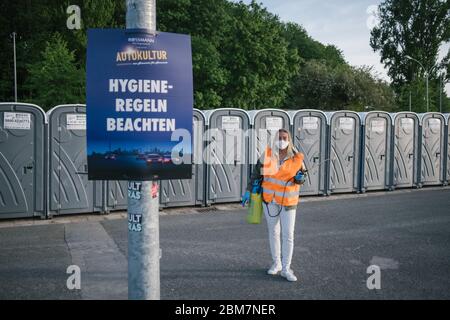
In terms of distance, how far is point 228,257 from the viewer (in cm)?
558

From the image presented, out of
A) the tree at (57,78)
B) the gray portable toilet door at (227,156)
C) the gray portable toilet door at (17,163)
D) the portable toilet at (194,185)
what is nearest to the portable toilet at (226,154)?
the gray portable toilet door at (227,156)

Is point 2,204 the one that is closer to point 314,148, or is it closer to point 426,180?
point 314,148

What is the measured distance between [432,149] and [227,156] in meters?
5.98

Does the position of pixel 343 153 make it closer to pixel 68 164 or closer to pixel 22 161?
pixel 68 164

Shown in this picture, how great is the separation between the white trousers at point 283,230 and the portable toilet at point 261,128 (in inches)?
185

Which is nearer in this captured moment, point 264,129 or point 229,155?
point 229,155

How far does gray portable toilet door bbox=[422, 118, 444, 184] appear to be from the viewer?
11852 millimetres

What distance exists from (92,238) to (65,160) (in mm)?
2056

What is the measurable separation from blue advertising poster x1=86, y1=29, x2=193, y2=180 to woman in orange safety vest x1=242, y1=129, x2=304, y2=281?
2.19 metres

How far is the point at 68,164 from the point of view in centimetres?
803

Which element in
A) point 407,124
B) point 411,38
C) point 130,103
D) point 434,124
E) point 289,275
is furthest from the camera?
point 411,38

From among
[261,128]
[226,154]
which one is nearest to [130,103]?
[226,154]

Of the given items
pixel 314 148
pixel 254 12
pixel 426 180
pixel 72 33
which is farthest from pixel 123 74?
pixel 254 12
